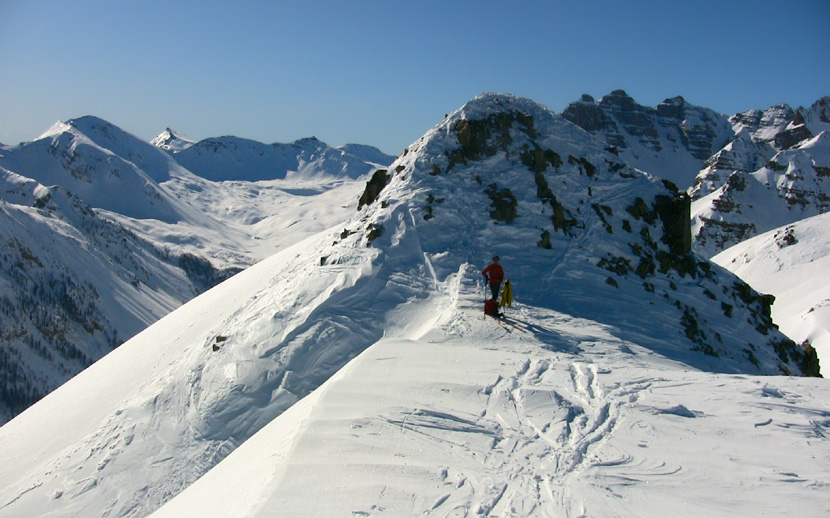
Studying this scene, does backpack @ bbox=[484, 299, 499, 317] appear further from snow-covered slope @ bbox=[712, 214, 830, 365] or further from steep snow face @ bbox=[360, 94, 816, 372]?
snow-covered slope @ bbox=[712, 214, 830, 365]

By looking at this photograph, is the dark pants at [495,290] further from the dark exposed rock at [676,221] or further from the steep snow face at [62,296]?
the steep snow face at [62,296]

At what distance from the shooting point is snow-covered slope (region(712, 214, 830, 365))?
6066 cm

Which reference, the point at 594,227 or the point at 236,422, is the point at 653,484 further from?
the point at 594,227

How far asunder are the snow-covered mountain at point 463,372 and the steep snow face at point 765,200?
136 m

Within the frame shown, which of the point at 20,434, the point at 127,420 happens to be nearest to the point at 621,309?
the point at 127,420

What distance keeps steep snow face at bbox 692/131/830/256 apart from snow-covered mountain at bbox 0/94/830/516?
445 ft

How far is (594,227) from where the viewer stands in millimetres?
21219

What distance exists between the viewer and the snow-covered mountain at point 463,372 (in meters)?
7.25

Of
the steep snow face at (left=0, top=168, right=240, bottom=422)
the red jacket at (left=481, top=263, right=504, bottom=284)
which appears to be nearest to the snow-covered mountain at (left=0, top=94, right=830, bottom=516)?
the red jacket at (left=481, top=263, right=504, bottom=284)

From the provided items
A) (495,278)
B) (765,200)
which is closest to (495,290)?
(495,278)

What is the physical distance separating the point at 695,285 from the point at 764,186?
162 metres

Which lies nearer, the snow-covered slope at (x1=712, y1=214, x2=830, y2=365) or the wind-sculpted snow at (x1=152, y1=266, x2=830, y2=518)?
the wind-sculpted snow at (x1=152, y1=266, x2=830, y2=518)

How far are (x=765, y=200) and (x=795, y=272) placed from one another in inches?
3354

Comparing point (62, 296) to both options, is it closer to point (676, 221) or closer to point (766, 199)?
point (676, 221)
